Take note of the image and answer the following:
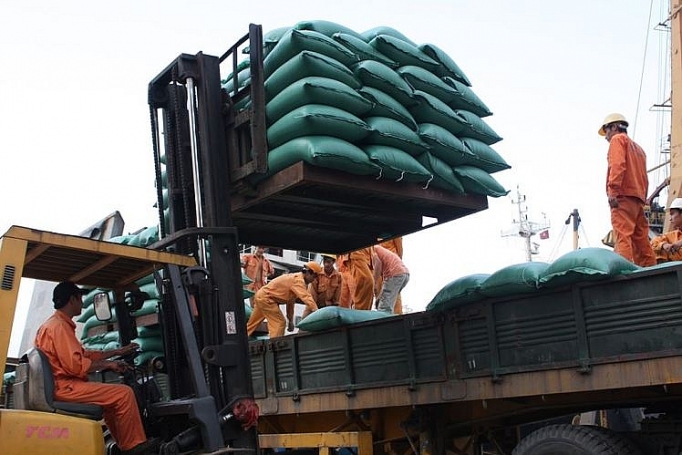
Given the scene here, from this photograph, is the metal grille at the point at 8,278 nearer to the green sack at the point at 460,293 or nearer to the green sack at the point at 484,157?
the green sack at the point at 460,293

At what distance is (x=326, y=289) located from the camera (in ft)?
25.4

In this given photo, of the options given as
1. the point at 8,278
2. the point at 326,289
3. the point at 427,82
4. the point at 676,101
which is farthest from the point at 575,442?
the point at 676,101

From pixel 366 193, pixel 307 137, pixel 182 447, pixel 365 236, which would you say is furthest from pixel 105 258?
pixel 365 236

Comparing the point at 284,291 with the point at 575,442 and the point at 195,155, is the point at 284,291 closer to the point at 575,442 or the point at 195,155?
the point at 195,155

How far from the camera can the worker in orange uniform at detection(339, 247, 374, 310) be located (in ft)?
23.4

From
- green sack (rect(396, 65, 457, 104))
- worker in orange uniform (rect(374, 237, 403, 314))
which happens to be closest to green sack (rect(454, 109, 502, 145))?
green sack (rect(396, 65, 457, 104))

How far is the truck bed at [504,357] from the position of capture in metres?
3.83

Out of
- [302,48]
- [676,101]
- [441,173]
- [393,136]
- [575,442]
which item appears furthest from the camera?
[676,101]

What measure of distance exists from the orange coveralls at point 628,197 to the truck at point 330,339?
960mm

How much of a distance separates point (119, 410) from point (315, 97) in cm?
200

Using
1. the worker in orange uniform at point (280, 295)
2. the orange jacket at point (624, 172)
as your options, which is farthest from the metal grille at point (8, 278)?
the worker in orange uniform at point (280, 295)

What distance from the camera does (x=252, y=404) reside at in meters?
4.13

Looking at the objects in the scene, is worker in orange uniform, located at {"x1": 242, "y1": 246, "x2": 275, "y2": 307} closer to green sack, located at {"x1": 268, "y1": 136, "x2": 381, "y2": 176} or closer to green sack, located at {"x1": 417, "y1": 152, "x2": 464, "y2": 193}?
green sack, located at {"x1": 417, "y1": 152, "x2": 464, "y2": 193}

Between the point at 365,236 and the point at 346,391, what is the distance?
123 cm
